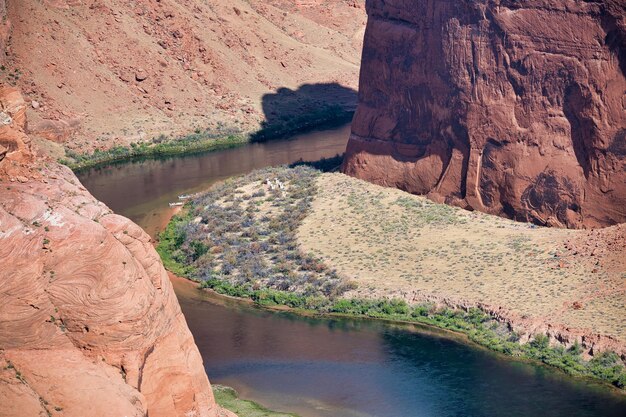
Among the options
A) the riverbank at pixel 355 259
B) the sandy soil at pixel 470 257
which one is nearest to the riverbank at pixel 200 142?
the riverbank at pixel 355 259

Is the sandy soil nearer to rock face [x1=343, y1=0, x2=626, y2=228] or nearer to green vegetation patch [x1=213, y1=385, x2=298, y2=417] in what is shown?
rock face [x1=343, y1=0, x2=626, y2=228]

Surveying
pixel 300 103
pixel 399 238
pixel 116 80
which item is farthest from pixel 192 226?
pixel 300 103

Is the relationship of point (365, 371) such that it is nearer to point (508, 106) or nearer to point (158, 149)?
point (508, 106)

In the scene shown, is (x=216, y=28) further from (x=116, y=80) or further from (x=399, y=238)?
(x=399, y=238)

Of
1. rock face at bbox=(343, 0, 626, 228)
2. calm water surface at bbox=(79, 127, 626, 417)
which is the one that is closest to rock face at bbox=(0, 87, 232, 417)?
calm water surface at bbox=(79, 127, 626, 417)

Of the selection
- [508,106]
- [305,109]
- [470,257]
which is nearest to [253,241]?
[470,257]
